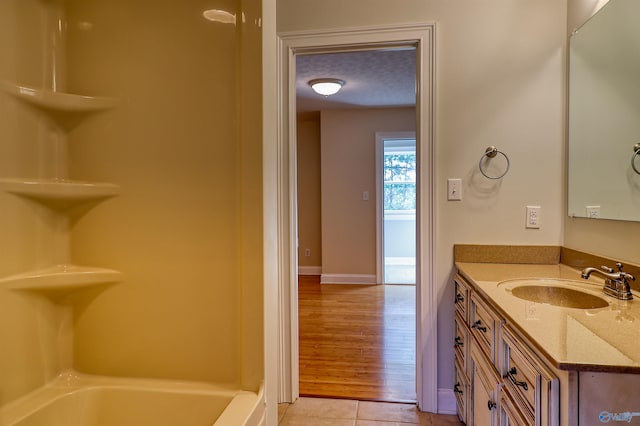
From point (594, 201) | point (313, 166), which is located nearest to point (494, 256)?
point (594, 201)

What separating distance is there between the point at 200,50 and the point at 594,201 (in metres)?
1.79

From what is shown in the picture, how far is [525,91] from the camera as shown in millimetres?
1919

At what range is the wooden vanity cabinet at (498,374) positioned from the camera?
0.88 metres

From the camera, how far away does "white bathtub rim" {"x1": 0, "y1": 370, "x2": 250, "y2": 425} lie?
3.65 ft

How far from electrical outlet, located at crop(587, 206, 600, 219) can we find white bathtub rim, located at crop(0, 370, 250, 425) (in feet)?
5.35

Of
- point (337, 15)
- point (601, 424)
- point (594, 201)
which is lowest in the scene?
point (601, 424)

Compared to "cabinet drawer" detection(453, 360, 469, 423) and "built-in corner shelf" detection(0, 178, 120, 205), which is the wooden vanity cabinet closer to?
"cabinet drawer" detection(453, 360, 469, 423)

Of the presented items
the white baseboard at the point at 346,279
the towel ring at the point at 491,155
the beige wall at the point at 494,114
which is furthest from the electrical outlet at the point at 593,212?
the white baseboard at the point at 346,279

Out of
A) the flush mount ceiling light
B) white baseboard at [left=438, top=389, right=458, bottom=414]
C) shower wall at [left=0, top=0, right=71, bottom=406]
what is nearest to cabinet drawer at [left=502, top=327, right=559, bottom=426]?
white baseboard at [left=438, top=389, right=458, bottom=414]

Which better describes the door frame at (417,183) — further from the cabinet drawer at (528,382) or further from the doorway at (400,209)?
the doorway at (400,209)

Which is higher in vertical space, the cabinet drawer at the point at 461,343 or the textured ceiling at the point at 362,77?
the textured ceiling at the point at 362,77

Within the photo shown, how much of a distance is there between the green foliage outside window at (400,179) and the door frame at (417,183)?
14.4 ft

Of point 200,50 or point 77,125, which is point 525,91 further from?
point 77,125

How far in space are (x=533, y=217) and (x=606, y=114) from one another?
59 centimetres
